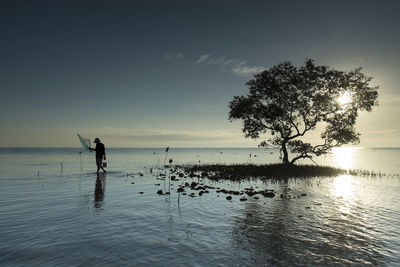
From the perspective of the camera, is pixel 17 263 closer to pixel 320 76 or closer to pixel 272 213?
pixel 272 213

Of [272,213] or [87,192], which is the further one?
[87,192]

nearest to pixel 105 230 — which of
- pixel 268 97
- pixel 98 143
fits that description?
pixel 98 143

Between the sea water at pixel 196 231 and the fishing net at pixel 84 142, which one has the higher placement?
the fishing net at pixel 84 142

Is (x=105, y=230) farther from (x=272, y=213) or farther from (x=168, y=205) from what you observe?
(x=272, y=213)

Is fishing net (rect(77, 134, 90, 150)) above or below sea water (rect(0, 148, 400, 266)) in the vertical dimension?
above

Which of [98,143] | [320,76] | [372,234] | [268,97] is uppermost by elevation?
[320,76]

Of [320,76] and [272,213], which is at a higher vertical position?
[320,76]

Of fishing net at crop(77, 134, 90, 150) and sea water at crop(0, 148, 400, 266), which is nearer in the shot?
sea water at crop(0, 148, 400, 266)

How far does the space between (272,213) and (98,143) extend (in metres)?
23.1

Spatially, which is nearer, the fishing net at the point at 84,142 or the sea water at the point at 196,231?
the sea water at the point at 196,231

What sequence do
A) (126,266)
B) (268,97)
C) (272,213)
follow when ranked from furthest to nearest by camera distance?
(268,97) → (272,213) → (126,266)

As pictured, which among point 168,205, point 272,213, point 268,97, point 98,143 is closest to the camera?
point 272,213

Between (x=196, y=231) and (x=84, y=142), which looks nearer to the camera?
(x=196, y=231)

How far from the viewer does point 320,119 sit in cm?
3425
